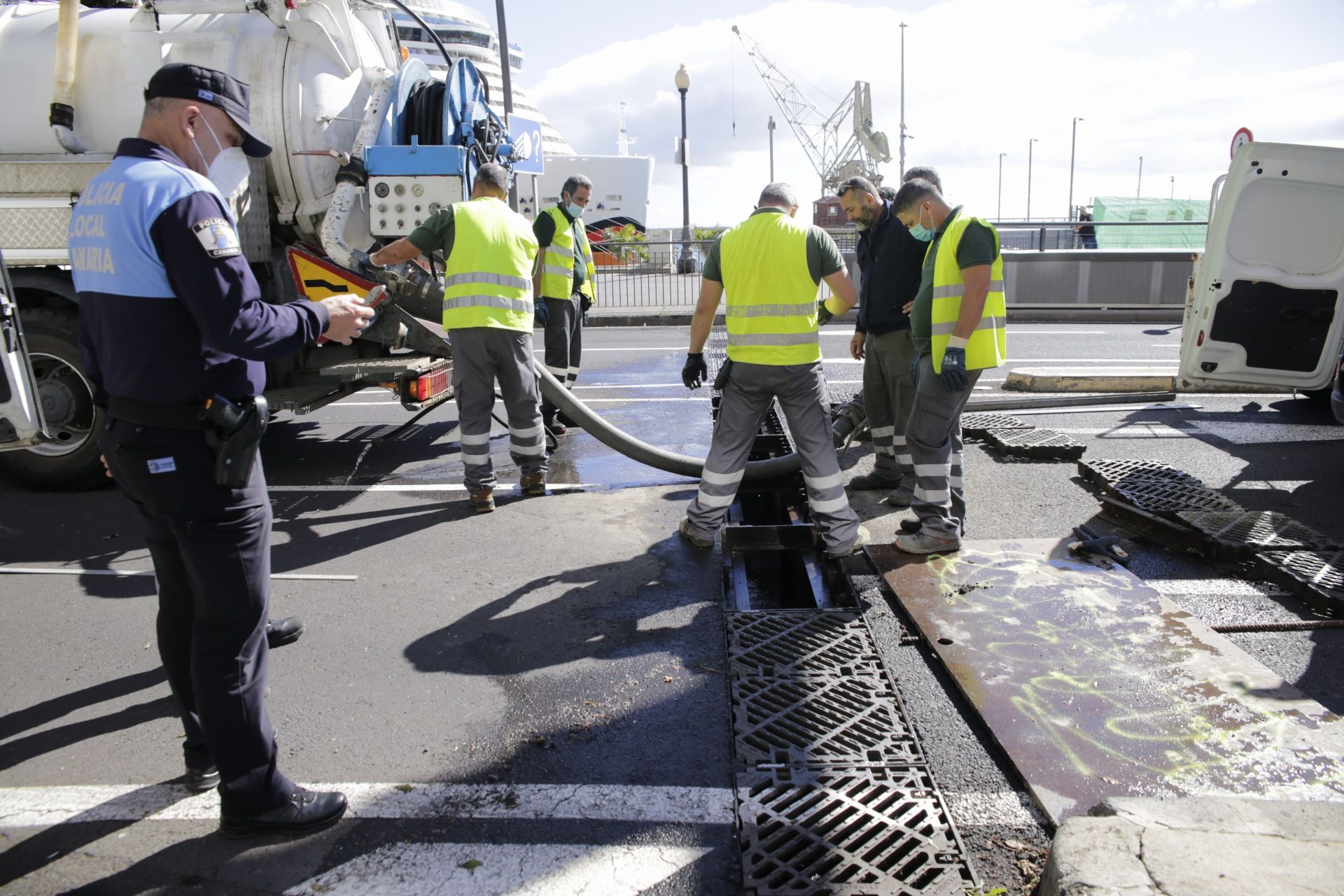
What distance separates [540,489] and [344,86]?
9.88 ft

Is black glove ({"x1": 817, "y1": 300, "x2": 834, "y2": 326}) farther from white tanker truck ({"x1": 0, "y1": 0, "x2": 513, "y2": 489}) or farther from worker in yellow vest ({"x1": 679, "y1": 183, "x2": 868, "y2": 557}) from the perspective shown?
white tanker truck ({"x1": 0, "y1": 0, "x2": 513, "y2": 489})

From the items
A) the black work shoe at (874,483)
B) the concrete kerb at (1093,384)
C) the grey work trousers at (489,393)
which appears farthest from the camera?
the concrete kerb at (1093,384)

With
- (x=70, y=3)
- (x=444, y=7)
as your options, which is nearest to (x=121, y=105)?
(x=70, y=3)

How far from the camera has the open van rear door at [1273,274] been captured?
6059mm

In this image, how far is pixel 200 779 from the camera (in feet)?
8.47

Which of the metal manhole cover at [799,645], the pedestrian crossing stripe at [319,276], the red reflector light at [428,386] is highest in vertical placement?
the pedestrian crossing stripe at [319,276]

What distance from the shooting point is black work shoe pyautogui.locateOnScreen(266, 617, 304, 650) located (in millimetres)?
3494

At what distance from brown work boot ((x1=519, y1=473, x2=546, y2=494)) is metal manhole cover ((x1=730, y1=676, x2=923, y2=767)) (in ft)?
8.66

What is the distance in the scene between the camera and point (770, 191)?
169 inches

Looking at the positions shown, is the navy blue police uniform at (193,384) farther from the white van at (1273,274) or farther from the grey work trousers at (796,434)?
the white van at (1273,274)

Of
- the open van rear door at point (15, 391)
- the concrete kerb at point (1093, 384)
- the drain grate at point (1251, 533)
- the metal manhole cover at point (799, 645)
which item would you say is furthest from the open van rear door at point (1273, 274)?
the open van rear door at point (15, 391)

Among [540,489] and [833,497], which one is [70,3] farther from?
[833,497]

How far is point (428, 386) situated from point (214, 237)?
353cm

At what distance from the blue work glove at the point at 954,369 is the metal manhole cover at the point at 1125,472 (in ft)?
5.33
